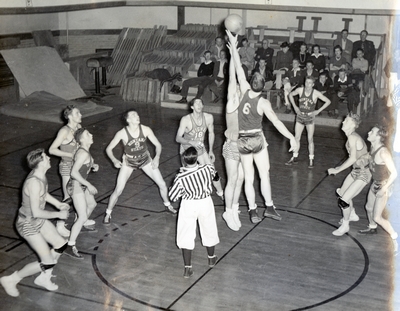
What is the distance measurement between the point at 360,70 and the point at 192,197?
36.4ft

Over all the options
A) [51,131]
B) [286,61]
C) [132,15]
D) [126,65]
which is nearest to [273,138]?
[286,61]

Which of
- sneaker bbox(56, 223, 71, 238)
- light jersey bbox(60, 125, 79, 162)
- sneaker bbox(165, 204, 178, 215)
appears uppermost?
light jersey bbox(60, 125, 79, 162)

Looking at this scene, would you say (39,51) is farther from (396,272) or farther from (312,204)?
(396,272)

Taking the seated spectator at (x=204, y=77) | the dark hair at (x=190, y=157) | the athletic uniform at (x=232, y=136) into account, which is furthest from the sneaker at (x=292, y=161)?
the dark hair at (x=190, y=157)

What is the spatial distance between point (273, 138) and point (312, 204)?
14.8 ft

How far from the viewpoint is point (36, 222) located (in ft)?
23.9

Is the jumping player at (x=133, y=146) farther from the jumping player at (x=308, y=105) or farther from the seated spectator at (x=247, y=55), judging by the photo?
the seated spectator at (x=247, y=55)

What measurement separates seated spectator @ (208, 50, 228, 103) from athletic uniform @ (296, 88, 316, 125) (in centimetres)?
564

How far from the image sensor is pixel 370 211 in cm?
921

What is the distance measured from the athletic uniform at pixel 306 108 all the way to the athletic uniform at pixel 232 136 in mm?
3750

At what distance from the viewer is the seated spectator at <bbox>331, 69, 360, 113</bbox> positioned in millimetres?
16172

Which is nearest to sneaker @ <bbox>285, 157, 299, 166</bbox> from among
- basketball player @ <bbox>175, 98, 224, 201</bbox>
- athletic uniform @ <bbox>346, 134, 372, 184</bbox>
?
basketball player @ <bbox>175, 98, 224, 201</bbox>

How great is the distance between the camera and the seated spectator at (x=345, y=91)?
1617 centimetres

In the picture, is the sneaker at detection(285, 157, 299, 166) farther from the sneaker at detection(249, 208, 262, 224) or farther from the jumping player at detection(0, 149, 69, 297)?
the jumping player at detection(0, 149, 69, 297)
